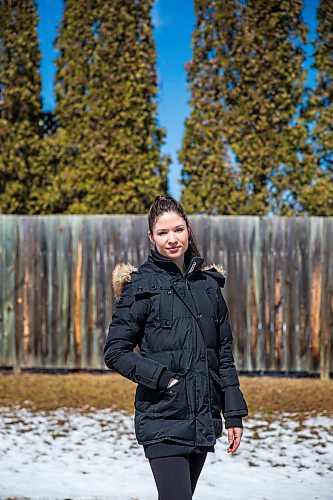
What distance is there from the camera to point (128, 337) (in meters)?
2.76

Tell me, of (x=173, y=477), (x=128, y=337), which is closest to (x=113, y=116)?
(x=128, y=337)

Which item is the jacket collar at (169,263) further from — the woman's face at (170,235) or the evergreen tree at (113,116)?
the evergreen tree at (113,116)

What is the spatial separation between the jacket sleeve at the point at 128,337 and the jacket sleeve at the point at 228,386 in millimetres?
333

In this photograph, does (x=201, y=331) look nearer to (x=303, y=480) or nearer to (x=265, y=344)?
(x=303, y=480)

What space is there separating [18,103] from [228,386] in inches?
341

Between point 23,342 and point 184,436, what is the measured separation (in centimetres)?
689

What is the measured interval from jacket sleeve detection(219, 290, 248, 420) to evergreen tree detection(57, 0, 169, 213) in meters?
7.48

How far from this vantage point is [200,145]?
407 inches

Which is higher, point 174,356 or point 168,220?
point 168,220

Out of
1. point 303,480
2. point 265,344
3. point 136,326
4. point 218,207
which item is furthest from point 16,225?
point 136,326

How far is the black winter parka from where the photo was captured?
105 inches

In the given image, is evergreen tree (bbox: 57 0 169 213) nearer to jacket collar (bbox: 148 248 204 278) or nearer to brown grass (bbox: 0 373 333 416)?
brown grass (bbox: 0 373 333 416)

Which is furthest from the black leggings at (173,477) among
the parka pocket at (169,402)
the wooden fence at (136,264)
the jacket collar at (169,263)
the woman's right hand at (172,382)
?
the wooden fence at (136,264)

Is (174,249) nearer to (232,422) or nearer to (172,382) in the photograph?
(172,382)
